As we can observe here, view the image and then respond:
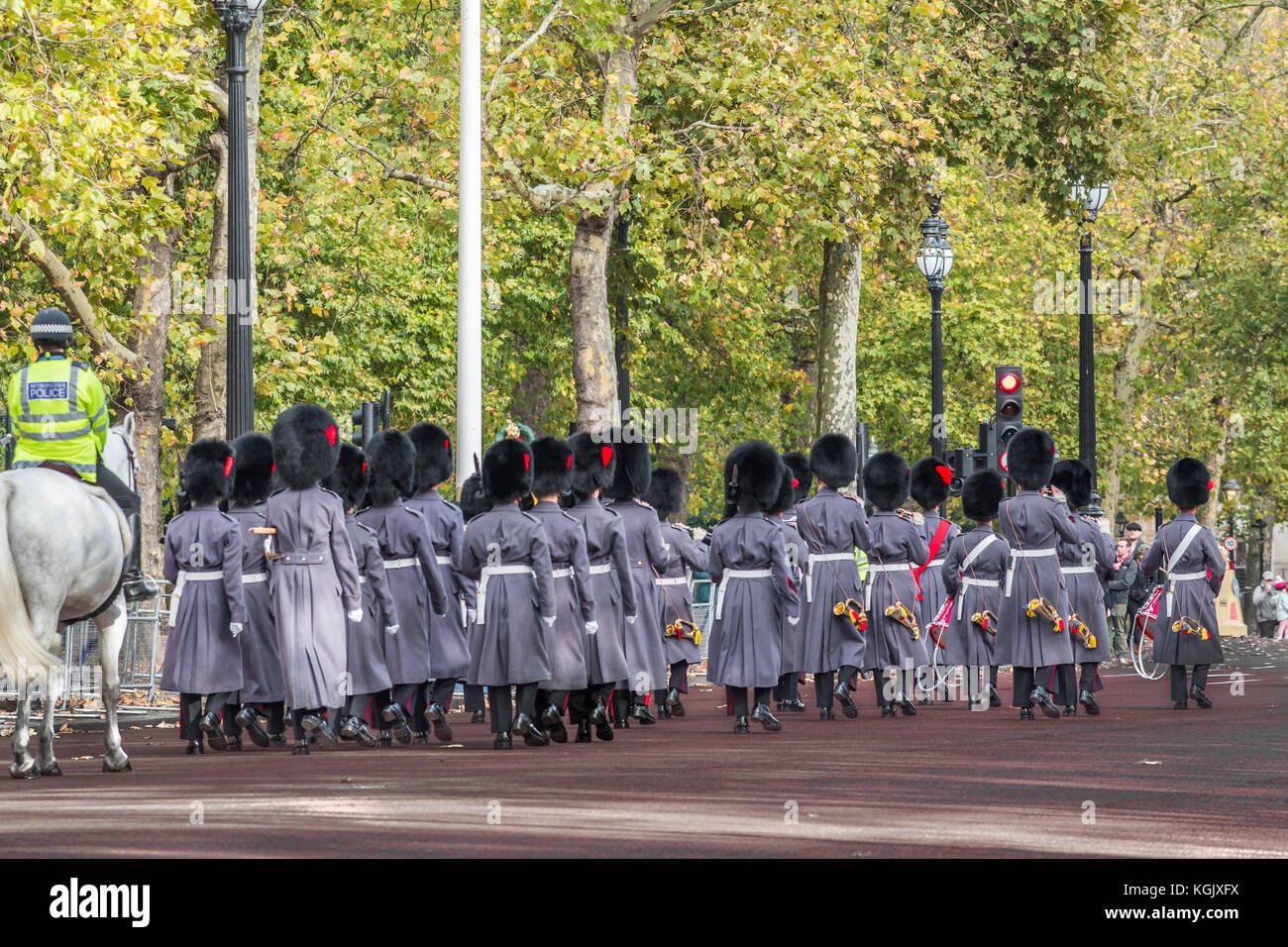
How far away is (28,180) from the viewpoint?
2184cm

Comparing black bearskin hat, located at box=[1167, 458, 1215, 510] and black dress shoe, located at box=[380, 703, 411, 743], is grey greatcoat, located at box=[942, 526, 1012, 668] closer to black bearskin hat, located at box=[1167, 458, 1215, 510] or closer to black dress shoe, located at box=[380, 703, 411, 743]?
black bearskin hat, located at box=[1167, 458, 1215, 510]

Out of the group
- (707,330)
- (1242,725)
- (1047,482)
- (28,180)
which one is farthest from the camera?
(707,330)

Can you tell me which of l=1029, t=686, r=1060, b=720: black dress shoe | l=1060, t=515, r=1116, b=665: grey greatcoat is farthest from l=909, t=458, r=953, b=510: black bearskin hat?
l=1029, t=686, r=1060, b=720: black dress shoe

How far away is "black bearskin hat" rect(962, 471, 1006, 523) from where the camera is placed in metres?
18.9

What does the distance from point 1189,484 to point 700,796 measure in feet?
30.8

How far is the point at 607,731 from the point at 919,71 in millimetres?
14714

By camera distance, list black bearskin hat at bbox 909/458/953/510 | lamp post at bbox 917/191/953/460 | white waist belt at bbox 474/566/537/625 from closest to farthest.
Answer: white waist belt at bbox 474/566/537/625 < black bearskin hat at bbox 909/458/953/510 < lamp post at bbox 917/191/953/460

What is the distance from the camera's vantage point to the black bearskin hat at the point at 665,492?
19.1m

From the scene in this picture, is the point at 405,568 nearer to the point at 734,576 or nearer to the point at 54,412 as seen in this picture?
the point at 734,576

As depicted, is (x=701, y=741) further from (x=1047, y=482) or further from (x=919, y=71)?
(x=919, y=71)

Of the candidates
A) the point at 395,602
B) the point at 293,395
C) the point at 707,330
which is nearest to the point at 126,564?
the point at 395,602

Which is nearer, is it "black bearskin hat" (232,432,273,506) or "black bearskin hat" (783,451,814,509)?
"black bearskin hat" (232,432,273,506)

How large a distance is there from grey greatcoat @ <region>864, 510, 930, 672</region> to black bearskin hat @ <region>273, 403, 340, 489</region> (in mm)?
5184

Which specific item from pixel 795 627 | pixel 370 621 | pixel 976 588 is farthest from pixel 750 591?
pixel 370 621
